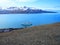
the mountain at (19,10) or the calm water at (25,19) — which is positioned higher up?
the mountain at (19,10)

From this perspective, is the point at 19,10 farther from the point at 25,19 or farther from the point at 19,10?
the point at 25,19

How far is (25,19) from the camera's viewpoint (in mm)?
3748

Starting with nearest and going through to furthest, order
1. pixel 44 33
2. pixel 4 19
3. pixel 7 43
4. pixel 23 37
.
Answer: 1. pixel 7 43
2. pixel 23 37
3. pixel 44 33
4. pixel 4 19

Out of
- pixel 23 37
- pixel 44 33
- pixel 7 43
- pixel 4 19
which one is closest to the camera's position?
pixel 7 43

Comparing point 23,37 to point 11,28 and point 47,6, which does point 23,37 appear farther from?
point 47,6

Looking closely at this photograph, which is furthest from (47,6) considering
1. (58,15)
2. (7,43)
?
(7,43)

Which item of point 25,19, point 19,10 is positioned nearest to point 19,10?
→ point 19,10

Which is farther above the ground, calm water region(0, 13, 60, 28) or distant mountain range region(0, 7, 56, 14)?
distant mountain range region(0, 7, 56, 14)

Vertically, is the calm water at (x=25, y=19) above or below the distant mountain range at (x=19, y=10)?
below

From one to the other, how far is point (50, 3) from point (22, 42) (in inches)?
65.8

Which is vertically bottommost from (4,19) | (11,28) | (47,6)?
(11,28)

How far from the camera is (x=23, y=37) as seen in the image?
2811 mm

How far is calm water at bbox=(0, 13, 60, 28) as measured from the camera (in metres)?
3.66

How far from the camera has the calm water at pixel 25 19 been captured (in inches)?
144
